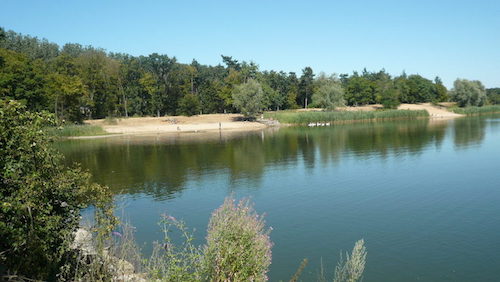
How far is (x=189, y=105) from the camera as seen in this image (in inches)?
3802

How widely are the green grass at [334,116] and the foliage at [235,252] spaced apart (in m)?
89.8

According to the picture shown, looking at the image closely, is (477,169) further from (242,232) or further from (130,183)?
(242,232)

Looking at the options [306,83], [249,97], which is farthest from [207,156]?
[306,83]

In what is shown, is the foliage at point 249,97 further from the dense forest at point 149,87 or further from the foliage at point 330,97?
the foliage at point 330,97

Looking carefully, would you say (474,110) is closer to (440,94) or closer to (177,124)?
(440,94)

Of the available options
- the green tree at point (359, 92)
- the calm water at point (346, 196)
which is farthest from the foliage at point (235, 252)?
the green tree at point (359, 92)

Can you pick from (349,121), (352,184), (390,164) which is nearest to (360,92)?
(349,121)

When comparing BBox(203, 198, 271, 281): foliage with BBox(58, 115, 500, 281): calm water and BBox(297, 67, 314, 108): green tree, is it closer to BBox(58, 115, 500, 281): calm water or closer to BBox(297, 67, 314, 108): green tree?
BBox(58, 115, 500, 281): calm water

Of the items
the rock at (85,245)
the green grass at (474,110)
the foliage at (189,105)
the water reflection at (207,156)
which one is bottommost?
the water reflection at (207,156)

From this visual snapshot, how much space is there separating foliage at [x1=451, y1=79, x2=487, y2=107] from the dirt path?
75884 mm

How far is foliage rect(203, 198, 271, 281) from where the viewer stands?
8.48 meters

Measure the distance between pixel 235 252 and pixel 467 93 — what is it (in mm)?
140501

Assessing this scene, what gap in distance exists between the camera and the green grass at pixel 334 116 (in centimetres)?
9794

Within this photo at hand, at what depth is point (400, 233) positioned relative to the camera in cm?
1844
